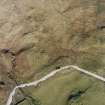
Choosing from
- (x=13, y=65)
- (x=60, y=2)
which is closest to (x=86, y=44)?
(x=60, y=2)

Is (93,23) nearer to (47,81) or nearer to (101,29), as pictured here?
(101,29)

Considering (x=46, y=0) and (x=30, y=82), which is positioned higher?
(x=46, y=0)

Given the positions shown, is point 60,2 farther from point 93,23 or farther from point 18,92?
point 18,92

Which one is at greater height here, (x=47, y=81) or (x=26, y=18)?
(x=26, y=18)

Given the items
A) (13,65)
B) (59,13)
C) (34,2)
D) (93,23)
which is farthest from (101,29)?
(13,65)

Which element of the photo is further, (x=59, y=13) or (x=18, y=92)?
(x=59, y=13)

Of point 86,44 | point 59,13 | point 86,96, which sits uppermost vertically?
point 59,13
